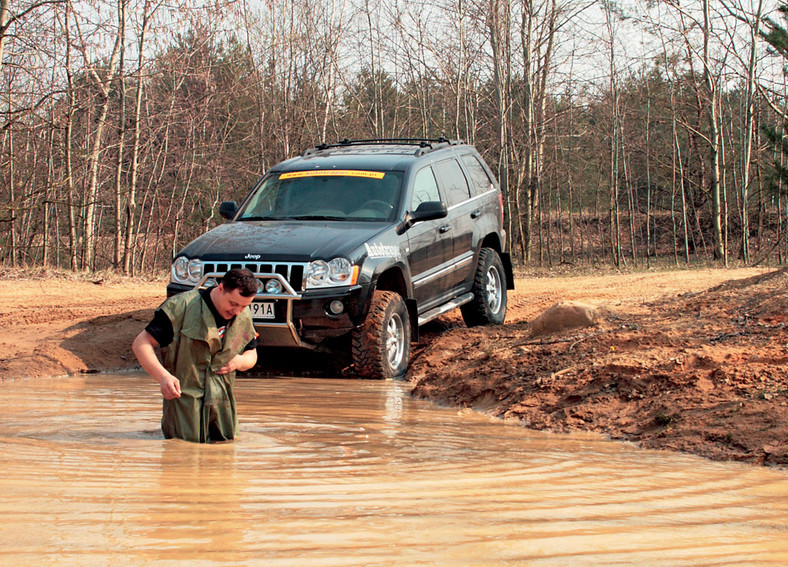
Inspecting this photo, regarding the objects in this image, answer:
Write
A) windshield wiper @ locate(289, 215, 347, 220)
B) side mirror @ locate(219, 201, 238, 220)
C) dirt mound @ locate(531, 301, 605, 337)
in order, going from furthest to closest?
→ side mirror @ locate(219, 201, 238, 220), windshield wiper @ locate(289, 215, 347, 220), dirt mound @ locate(531, 301, 605, 337)

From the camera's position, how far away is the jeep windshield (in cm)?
902

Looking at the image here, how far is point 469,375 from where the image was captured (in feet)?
26.1

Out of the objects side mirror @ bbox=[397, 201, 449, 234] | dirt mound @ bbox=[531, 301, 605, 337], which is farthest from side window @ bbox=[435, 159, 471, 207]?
dirt mound @ bbox=[531, 301, 605, 337]

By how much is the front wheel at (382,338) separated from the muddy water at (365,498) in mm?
1958

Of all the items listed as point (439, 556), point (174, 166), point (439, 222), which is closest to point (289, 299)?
point (439, 222)

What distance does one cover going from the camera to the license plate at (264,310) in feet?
26.1

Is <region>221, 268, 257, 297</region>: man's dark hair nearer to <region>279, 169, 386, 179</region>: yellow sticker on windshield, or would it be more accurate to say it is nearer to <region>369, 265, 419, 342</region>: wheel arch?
<region>369, 265, 419, 342</region>: wheel arch

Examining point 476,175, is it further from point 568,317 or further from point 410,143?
point 568,317

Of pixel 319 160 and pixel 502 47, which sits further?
pixel 502 47

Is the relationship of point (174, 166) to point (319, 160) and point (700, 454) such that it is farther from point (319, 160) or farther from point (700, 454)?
point (700, 454)

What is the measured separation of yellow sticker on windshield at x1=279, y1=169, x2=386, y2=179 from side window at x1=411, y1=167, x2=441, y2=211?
372 mm

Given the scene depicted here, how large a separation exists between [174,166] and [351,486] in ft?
81.6

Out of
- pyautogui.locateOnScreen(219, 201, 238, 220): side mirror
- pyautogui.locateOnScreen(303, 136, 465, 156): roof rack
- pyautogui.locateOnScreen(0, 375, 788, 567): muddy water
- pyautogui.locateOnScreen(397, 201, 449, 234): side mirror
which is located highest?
pyautogui.locateOnScreen(303, 136, 465, 156): roof rack

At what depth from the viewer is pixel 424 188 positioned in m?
9.45
